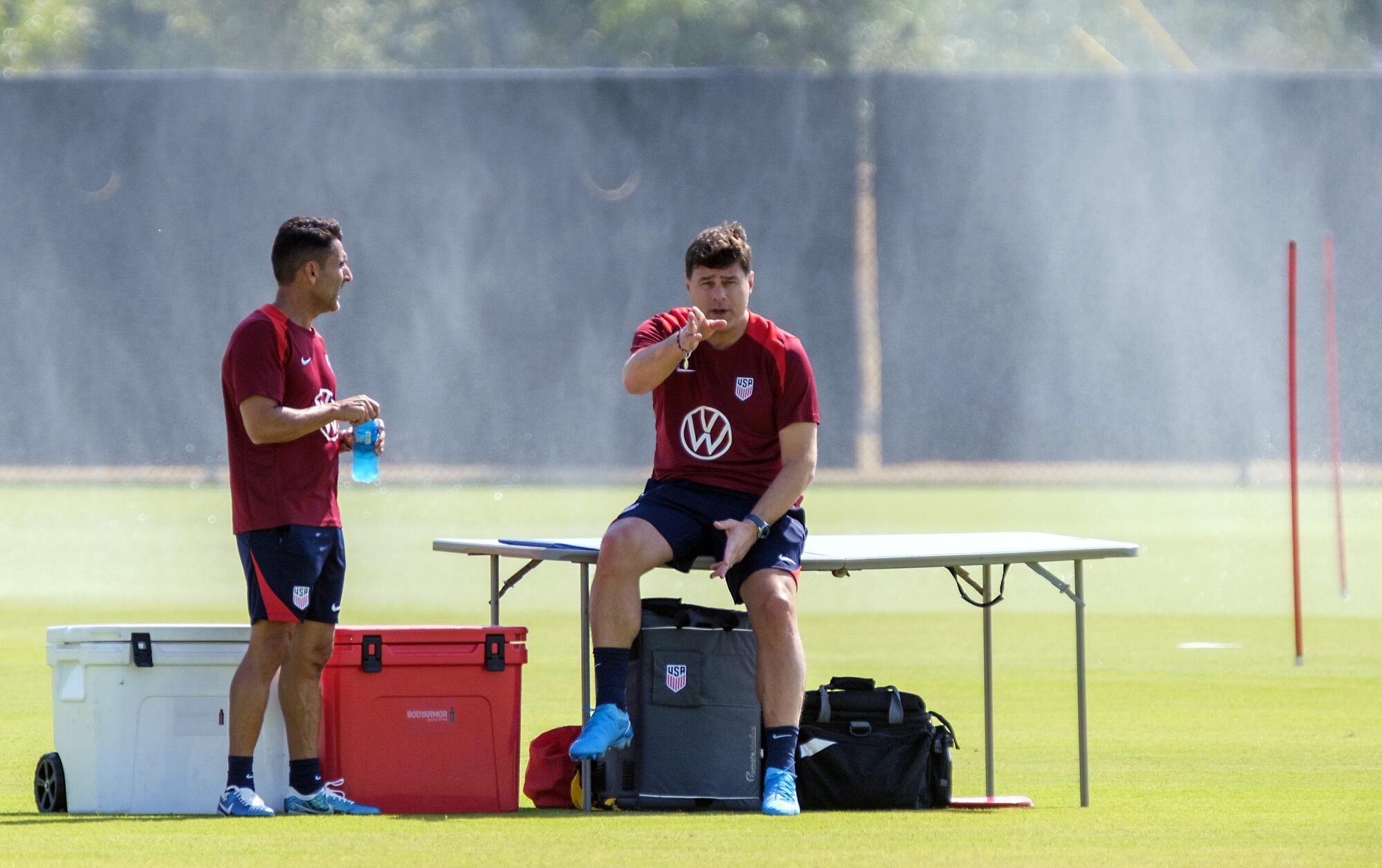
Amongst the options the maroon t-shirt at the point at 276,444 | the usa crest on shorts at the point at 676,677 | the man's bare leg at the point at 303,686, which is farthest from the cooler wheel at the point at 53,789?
the usa crest on shorts at the point at 676,677

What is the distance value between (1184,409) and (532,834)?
1449 cm

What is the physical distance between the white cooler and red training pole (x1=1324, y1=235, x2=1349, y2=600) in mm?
A: 6716

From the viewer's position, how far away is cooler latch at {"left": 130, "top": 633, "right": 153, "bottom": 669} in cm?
475

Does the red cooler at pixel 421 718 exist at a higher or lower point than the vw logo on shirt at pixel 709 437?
lower

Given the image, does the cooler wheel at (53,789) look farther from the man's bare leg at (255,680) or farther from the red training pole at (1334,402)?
the red training pole at (1334,402)

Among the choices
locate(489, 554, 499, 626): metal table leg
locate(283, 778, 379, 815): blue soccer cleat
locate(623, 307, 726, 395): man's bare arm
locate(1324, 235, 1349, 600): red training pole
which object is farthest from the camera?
locate(1324, 235, 1349, 600): red training pole

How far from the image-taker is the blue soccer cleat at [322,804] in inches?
186

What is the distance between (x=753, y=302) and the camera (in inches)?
722

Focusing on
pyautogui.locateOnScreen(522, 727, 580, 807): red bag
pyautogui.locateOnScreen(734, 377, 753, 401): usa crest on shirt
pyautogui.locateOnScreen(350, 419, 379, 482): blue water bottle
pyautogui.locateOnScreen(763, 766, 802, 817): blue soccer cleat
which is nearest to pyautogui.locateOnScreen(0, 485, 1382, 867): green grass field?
pyautogui.locateOnScreen(763, 766, 802, 817): blue soccer cleat

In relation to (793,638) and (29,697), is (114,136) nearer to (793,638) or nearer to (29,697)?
(29,697)

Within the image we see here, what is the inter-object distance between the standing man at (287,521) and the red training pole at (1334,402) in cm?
661

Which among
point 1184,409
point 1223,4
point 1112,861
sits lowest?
point 1112,861

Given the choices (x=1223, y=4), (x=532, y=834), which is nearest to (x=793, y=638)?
(x=532, y=834)

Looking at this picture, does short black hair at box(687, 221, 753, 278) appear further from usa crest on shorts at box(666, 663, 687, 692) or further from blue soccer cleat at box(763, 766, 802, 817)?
blue soccer cleat at box(763, 766, 802, 817)
